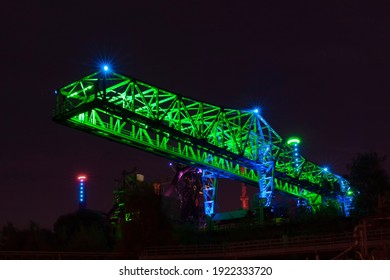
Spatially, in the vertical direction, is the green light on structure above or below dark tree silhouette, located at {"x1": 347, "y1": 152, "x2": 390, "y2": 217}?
above

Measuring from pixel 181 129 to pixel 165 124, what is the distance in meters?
3.81

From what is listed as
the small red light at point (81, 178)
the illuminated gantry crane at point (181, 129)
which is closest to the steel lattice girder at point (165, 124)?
the illuminated gantry crane at point (181, 129)

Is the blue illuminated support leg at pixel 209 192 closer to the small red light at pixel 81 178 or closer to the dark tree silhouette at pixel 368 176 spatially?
the dark tree silhouette at pixel 368 176

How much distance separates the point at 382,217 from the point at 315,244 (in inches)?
532

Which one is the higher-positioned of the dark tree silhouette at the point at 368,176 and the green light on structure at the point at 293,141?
the green light on structure at the point at 293,141

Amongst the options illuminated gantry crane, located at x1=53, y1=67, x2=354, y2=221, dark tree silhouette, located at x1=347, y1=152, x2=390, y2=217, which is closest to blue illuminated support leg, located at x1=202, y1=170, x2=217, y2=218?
illuminated gantry crane, located at x1=53, y1=67, x2=354, y2=221

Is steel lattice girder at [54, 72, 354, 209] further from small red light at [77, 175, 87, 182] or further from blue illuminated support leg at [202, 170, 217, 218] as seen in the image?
small red light at [77, 175, 87, 182]

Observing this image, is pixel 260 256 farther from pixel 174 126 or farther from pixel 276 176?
pixel 276 176

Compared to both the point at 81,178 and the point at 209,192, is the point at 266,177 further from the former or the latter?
the point at 81,178

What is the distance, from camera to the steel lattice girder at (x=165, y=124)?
5538 centimetres

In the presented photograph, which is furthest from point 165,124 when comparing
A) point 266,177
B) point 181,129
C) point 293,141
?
point 293,141

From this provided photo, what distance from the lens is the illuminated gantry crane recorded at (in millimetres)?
55719

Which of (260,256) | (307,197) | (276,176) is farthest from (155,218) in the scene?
(307,197)

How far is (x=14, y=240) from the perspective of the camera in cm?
6141
